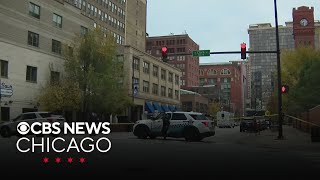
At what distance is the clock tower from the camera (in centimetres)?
11103

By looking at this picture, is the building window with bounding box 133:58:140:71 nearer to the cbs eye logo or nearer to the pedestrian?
the pedestrian

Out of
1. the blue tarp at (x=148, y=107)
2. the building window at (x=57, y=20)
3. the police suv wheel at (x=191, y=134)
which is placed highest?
the building window at (x=57, y=20)

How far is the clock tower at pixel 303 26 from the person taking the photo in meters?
111

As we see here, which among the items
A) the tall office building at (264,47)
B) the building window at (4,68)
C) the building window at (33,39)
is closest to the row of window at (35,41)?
the building window at (33,39)

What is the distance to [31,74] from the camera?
47.9 meters

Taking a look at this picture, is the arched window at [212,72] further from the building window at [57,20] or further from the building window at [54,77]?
the building window at [54,77]

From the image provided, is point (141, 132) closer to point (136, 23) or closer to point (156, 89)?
point (156, 89)

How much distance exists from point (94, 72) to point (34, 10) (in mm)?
9737

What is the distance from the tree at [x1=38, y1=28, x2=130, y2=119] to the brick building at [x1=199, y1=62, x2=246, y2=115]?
363 ft

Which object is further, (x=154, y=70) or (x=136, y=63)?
(x=154, y=70)

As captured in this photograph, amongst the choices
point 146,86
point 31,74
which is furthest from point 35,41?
point 146,86

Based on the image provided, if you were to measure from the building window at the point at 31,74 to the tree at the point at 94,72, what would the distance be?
11.7ft

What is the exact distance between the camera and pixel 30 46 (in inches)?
1858

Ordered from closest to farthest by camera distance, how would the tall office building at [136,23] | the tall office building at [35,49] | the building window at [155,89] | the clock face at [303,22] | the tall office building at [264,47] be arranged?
the tall office building at [35,49], the building window at [155,89], the tall office building at [136,23], the clock face at [303,22], the tall office building at [264,47]
